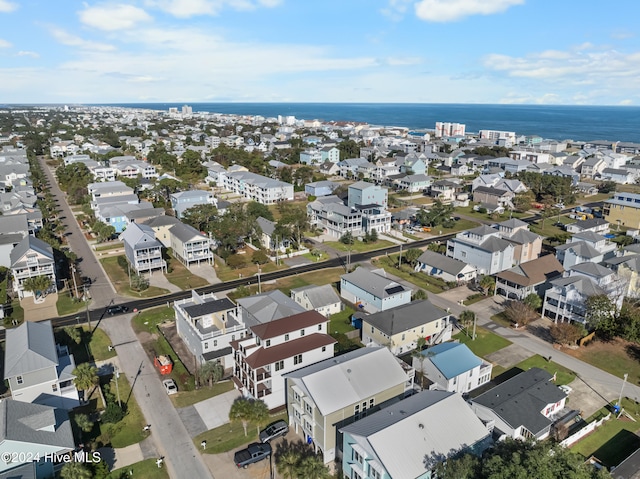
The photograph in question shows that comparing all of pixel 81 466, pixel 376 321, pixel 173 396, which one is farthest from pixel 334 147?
pixel 81 466

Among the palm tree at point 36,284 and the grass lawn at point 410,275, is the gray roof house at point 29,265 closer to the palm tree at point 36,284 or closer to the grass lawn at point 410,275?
the palm tree at point 36,284

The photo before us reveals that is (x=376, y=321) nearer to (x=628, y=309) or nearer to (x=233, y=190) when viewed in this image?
(x=628, y=309)

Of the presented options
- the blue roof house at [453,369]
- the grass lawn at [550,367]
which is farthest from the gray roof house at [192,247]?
the grass lawn at [550,367]

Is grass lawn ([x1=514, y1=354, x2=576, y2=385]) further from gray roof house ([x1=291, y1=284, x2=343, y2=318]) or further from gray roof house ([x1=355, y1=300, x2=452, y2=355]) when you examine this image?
gray roof house ([x1=291, y1=284, x2=343, y2=318])

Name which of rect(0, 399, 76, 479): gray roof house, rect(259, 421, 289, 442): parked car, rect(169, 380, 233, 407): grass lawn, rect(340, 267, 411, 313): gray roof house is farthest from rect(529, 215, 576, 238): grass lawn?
rect(0, 399, 76, 479): gray roof house

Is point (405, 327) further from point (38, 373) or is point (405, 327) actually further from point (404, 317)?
point (38, 373)
